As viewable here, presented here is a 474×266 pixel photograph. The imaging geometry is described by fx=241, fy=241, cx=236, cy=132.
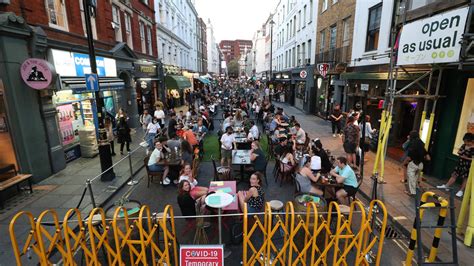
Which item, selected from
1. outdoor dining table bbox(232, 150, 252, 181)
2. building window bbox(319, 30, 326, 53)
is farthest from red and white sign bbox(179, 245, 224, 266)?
building window bbox(319, 30, 326, 53)

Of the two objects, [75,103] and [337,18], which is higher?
[337,18]

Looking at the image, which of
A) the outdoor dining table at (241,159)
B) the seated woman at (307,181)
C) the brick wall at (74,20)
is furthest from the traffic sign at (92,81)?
the seated woman at (307,181)

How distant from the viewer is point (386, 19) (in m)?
11.5

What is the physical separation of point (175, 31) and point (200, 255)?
98.0ft

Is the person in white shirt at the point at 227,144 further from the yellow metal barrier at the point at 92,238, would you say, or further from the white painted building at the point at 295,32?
the white painted building at the point at 295,32

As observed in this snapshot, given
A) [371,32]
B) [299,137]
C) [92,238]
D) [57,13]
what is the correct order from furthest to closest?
[371,32]
[299,137]
[57,13]
[92,238]

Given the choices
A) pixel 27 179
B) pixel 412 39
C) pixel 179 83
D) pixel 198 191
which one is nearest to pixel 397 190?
pixel 412 39

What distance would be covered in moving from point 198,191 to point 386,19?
11.9 meters

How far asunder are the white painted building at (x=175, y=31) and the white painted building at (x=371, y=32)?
17235 mm

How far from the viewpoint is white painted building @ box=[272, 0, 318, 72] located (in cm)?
2322

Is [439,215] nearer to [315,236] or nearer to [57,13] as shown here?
[315,236]

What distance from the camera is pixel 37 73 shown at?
25.7ft

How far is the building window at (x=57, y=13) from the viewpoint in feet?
31.3

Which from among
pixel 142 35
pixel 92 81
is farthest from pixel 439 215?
pixel 142 35
